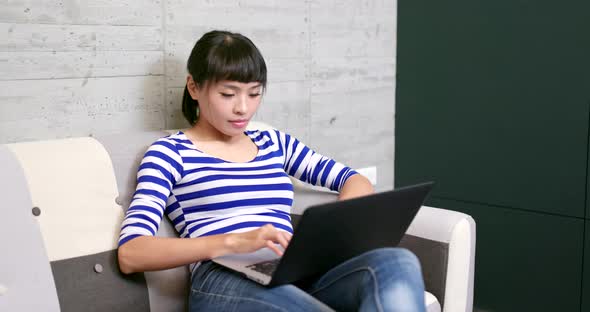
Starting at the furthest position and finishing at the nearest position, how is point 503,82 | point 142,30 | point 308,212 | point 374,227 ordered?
point 503,82 → point 142,30 → point 374,227 → point 308,212

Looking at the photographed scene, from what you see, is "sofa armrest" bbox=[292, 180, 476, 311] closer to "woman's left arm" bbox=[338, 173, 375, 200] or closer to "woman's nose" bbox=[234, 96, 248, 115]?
"woman's left arm" bbox=[338, 173, 375, 200]

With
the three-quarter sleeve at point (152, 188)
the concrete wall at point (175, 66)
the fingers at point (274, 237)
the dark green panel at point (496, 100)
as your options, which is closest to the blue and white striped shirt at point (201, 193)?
the three-quarter sleeve at point (152, 188)

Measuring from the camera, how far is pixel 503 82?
8.67 ft

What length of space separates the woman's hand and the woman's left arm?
51cm

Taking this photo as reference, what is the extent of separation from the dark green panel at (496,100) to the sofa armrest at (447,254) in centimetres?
90

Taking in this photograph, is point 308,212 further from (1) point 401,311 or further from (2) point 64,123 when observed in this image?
(2) point 64,123

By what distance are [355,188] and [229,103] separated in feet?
1.45

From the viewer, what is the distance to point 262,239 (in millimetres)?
1389

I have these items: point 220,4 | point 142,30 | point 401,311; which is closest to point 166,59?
point 142,30

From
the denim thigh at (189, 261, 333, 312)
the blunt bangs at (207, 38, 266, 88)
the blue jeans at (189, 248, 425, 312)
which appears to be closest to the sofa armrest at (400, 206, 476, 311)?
the blue jeans at (189, 248, 425, 312)

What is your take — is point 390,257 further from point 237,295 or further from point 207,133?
point 207,133

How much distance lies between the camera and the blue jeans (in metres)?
1.33

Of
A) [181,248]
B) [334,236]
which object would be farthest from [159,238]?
[334,236]

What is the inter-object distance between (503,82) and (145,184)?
1594 mm
